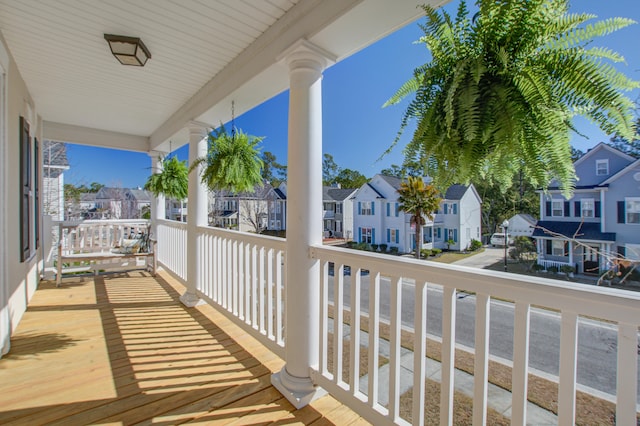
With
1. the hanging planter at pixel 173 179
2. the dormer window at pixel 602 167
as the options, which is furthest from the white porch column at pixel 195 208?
the dormer window at pixel 602 167

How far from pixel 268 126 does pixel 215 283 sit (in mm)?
2334

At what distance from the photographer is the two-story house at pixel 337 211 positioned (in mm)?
1890

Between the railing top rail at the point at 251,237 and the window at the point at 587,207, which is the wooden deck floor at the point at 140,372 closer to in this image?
the railing top rail at the point at 251,237

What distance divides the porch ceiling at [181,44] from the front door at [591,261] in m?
1.33

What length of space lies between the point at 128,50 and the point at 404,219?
Answer: 8.02 feet

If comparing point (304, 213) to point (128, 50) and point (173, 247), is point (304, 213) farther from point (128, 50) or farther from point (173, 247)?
point (173, 247)

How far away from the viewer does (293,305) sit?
1.95 meters

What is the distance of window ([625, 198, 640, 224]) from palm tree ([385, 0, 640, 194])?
14cm

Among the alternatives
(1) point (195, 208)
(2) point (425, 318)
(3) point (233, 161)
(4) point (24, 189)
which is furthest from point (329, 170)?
(4) point (24, 189)

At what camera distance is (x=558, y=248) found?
0.95 meters

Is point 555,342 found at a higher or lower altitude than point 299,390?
higher

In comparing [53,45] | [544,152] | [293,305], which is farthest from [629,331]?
[53,45]

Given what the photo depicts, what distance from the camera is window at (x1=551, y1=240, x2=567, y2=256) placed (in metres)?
0.94

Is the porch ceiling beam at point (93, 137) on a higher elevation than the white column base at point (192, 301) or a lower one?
higher
